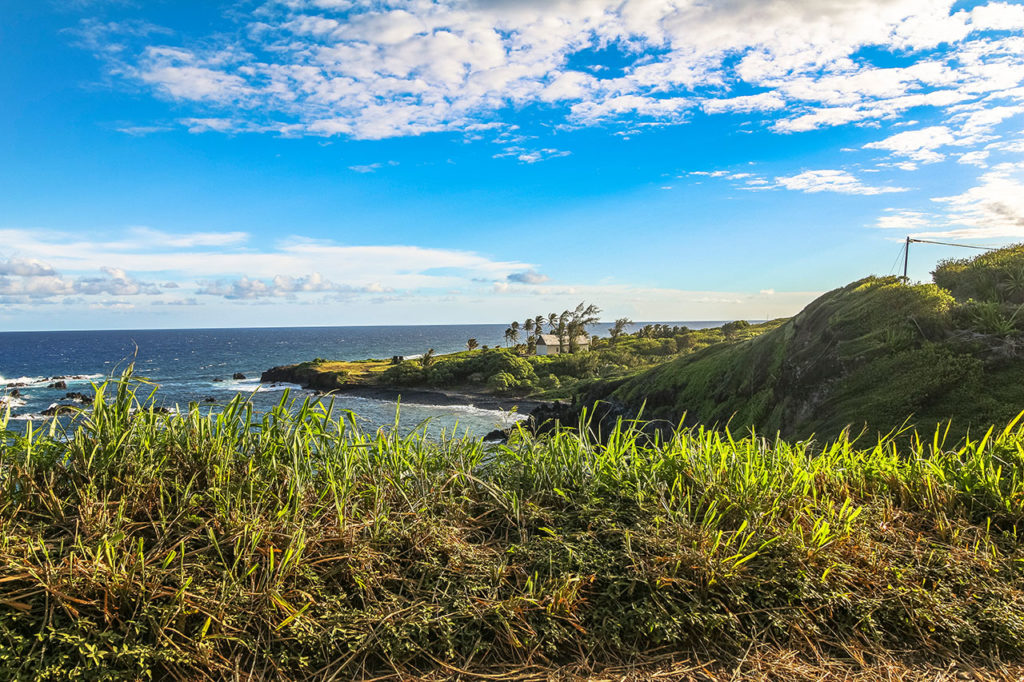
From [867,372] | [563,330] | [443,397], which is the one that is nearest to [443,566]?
[867,372]

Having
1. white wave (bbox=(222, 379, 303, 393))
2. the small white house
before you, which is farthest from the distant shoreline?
the small white house

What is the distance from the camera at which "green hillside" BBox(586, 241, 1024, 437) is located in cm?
928

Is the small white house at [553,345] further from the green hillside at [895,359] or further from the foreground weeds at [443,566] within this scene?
the foreground weeds at [443,566]

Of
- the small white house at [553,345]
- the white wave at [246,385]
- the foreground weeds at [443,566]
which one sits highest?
the foreground weeds at [443,566]

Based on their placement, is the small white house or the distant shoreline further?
the small white house

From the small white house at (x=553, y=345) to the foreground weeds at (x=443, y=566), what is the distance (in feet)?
243

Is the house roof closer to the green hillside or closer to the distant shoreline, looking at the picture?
the distant shoreline

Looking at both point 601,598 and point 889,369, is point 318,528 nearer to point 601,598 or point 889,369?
point 601,598

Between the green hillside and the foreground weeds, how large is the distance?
5658 millimetres

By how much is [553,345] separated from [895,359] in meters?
70.7

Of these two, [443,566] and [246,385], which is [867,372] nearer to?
[443,566]

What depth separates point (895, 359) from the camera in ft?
36.2

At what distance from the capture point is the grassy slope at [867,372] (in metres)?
9.23

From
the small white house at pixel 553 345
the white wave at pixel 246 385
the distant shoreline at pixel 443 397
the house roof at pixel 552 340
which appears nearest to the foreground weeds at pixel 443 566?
the distant shoreline at pixel 443 397
